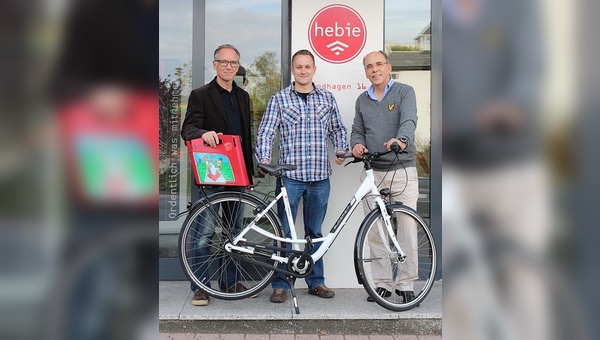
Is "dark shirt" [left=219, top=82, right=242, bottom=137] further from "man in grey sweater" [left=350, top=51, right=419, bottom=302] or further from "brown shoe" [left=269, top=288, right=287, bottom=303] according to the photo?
"brown shoe" [left=269, top=288, right=287, bottom=303]

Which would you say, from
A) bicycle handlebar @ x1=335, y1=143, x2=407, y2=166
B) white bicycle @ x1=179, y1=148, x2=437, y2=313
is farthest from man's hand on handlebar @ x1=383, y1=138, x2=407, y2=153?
white bicycle @ x1=179, y1=148, x2=437, y2=313

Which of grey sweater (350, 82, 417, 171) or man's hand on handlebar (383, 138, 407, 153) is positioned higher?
grey sweater (350, 82, 417, 171)

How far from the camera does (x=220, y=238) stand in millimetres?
3967

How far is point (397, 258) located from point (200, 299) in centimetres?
148

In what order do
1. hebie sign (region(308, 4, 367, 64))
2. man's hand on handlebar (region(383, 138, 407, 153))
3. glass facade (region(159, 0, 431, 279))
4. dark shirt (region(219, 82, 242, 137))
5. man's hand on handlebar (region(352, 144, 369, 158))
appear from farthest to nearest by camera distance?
glass facade (region(159, 0, 431, 279)) → hebie sign (region(308, 4, 367, 64)) → dark shirt (region(219, 82, 242, 137)) → man's hand on handlebar (region(352, 144, 369, 158)) → man's hand on handlebar (region(383, 138, 407, 153))

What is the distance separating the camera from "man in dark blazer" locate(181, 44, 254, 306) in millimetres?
4086

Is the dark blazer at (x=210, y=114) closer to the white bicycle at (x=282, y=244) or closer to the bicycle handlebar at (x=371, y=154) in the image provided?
the white bicycle at (x=282, y=244)

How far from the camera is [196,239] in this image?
13.2 feet

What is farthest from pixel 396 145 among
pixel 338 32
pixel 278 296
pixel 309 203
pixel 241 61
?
pixel 241 61

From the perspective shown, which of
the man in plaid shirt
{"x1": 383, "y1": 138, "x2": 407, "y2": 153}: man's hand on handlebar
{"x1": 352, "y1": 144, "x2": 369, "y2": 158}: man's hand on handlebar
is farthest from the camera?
the man in plaid shirt

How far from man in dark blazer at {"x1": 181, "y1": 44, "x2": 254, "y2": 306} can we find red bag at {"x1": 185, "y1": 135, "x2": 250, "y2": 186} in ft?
0.44
